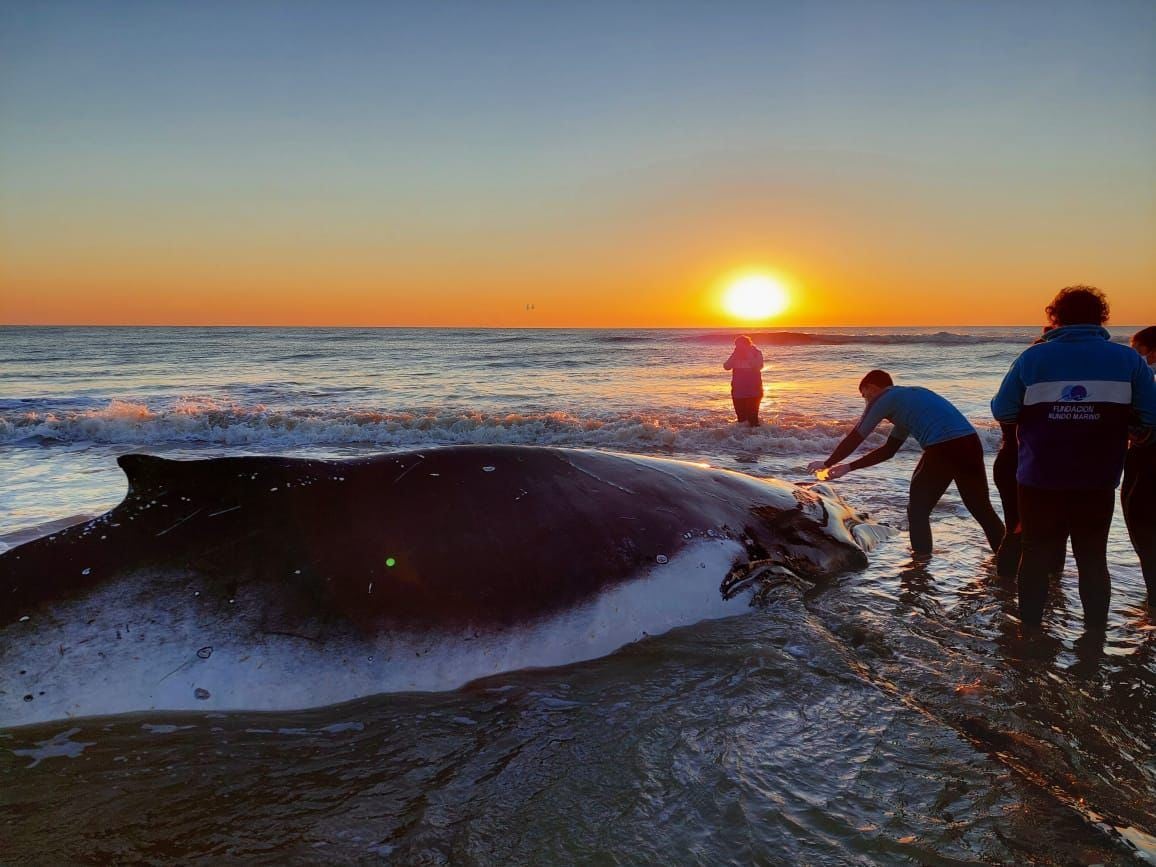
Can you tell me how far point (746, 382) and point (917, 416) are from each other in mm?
8789

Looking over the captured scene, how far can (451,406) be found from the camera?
65.9 feet

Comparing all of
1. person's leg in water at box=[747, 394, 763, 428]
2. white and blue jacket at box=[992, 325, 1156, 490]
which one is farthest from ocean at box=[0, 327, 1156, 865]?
person's leg in water at box=[747, 394, 763, 428]

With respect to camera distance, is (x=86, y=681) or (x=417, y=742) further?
(x=417, y=742)

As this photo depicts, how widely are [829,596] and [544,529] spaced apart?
2329mm

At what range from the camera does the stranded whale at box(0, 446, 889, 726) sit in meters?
3.02

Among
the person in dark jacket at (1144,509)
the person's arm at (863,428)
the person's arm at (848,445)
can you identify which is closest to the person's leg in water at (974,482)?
the person's arm at (863,428)

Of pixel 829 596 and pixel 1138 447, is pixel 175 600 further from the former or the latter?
pixel 1138 447

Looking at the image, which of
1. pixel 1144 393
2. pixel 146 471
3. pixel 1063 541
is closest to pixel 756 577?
pixel 1063 541

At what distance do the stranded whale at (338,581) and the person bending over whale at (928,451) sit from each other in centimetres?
258

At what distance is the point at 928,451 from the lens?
→ 6.23m

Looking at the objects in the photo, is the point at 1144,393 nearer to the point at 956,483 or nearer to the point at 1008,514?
the point at 1008,514

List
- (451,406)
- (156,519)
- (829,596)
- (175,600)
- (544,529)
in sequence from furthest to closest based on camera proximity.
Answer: (451,406) → (829,596) → (544,529) → (156,519) → (175,600)

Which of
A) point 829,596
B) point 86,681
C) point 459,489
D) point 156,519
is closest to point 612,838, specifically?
point 459,489

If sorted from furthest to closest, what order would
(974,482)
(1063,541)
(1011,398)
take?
(974,482)
(1063,541)
(1011,398)
